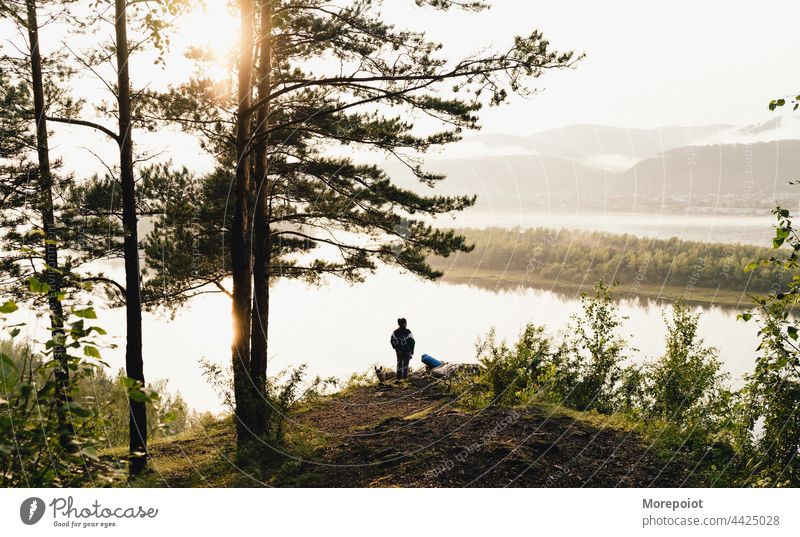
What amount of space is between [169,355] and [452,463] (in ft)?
167

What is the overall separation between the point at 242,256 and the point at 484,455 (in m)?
5.38

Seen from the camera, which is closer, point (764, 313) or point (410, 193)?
point (764, 313)

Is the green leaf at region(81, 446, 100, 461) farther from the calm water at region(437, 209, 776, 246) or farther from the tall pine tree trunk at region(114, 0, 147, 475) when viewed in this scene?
the calm water at region(437, 209, 776, 246)

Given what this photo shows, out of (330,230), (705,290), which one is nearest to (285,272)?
(330,230)

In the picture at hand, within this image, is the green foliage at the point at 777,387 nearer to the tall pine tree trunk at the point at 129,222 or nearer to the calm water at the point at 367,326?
the tall pine tree trunk at the point at 129,222

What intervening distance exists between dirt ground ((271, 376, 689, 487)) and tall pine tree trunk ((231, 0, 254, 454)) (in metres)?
1.54

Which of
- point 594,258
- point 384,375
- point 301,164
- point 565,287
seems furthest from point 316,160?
point 565,287

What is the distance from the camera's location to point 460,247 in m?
12.5

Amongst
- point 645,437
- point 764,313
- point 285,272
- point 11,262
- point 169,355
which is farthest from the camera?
point 169,355

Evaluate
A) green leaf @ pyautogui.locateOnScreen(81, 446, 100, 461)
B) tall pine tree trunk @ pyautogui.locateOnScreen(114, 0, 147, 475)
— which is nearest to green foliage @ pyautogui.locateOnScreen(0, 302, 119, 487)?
green leaf @ pyautogui.locateOnScreen(81, 446, 100, 461)

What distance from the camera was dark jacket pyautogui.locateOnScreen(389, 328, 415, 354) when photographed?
542 inches

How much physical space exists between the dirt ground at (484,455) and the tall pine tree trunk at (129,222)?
309cm

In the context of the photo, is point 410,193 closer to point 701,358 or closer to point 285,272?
point 285,272

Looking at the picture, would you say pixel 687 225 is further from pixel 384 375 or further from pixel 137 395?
pixel 137 395
